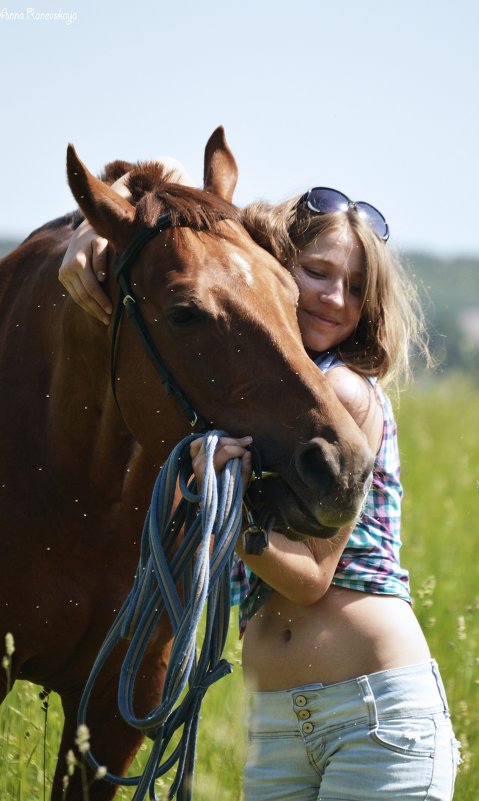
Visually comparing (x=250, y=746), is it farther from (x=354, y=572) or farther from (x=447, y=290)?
(x=447, y=290)

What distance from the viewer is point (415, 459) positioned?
9391 mm

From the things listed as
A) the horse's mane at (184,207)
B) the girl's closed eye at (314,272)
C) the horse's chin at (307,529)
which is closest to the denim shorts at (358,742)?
the horse's chin at (307,529)

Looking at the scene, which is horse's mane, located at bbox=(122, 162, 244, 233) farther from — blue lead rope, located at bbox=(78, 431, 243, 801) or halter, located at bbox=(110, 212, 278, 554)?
blue lead rope, located at bbox=(78, 431, 243, 801)

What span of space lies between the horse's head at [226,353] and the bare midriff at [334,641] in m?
0.34

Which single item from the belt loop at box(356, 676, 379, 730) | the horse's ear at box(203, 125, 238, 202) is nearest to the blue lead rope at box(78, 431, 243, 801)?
the belt loop at box(356, 676, 379, 730)

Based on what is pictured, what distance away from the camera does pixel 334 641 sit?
8.70ft

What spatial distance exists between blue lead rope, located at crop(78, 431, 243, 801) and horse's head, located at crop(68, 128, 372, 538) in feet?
0.41

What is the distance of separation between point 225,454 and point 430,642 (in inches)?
111

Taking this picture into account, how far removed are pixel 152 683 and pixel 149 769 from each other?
0.89 m

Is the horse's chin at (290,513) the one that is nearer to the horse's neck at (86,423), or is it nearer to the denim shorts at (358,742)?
the denim shorts at (358,742)

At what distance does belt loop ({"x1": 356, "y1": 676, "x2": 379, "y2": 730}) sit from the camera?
2562 mm

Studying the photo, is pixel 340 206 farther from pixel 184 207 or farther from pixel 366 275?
pixel 184 207

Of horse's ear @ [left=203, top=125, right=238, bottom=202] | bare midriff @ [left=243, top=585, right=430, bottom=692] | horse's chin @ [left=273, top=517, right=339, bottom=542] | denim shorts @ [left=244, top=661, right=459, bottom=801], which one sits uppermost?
horse's ear @ [left=203, top=125, right=238, bottom=202]

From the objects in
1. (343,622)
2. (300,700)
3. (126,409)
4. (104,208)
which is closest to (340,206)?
(104,208)
